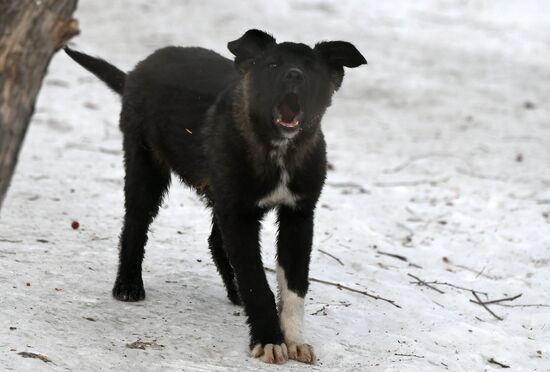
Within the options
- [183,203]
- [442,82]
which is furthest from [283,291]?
[442,82]

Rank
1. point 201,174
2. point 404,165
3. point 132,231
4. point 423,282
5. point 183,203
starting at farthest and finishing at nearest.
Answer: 1. point 404,165
2. point 183,203
3. point 423,282
4. point 132,231
5. point 201,174

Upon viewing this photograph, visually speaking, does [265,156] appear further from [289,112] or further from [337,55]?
[337,55]

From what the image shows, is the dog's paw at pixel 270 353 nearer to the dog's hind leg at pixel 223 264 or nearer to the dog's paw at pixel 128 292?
the dog's hind leg at pixel 223 264

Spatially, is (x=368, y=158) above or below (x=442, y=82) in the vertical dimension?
below

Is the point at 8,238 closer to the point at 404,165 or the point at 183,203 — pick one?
the point at 183,203

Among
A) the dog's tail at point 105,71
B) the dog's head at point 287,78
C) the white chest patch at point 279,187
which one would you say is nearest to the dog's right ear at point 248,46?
the dog's head at point 287,78

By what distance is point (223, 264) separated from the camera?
5.78 metres

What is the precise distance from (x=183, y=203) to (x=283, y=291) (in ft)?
10.7

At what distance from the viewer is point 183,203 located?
8.00 meters

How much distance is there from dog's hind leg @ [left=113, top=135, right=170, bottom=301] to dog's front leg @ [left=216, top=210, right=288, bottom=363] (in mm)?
1044

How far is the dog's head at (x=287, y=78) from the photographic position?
15.1 ft

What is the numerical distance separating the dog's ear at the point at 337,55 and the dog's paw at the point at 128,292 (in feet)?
5.88

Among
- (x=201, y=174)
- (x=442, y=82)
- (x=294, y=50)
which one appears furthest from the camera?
(x=442, y=82)

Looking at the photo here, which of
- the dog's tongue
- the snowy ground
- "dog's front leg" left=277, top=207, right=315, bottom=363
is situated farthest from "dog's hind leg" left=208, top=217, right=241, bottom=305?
the dog's tongue
